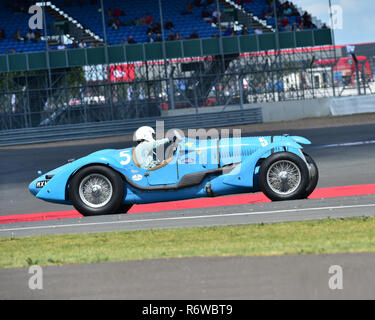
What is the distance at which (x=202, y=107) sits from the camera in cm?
3109

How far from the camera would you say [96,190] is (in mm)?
10547

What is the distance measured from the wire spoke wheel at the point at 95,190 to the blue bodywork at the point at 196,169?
204 mm

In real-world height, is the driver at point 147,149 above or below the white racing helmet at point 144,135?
below

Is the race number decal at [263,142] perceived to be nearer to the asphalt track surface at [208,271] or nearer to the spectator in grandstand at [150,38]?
the asphalt track surface at [208,271]

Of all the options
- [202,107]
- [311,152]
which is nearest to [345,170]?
[311,152]

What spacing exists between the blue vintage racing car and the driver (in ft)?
0.22

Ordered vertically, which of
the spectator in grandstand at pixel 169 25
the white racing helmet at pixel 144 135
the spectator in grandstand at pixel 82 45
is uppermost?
the spectator in grandstand at pixel 169 25

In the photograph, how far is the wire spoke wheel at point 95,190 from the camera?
34.3ft

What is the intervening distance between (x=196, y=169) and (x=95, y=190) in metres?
1.52

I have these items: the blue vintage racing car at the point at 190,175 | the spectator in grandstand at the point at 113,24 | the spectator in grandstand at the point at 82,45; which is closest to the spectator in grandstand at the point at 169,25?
the spectator in grandstand at the point at 113,24

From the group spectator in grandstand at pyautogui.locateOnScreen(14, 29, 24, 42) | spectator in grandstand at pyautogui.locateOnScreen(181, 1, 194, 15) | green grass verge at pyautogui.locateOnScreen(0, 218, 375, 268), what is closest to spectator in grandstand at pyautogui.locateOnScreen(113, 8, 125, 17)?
spectator in grandstand at pyautogui.locateOnScreen(181, 1, 194, 15)
